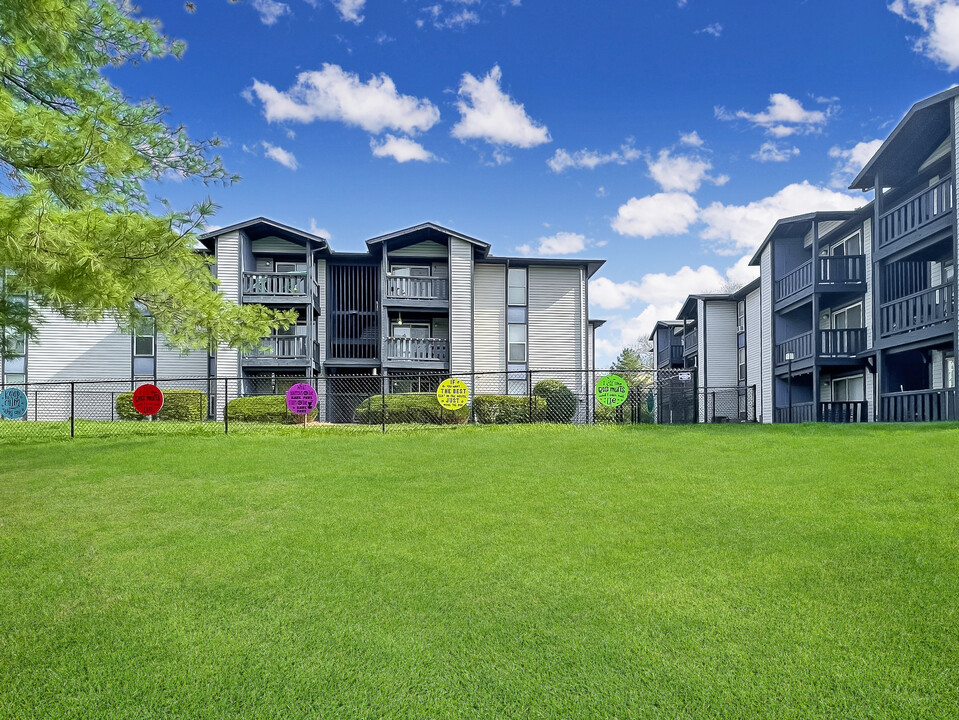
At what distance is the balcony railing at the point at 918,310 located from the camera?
15164mm

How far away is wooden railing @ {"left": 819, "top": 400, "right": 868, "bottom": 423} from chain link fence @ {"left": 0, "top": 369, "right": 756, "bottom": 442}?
2.38 meters

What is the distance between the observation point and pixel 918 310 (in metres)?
16.3

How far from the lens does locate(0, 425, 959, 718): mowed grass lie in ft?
12.7

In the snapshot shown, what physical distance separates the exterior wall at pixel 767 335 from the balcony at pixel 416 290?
1289cm

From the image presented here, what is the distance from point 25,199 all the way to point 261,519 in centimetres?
395

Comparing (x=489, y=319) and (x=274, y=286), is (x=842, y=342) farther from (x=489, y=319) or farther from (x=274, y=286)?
(x=274, y=286)

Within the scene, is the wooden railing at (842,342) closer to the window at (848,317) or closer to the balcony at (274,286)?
the window at (848,317)

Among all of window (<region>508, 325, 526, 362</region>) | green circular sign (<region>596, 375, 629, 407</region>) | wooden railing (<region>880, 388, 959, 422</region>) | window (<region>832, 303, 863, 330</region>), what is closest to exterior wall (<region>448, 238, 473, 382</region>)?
window (<region>508, 325, 526, 362</region>)

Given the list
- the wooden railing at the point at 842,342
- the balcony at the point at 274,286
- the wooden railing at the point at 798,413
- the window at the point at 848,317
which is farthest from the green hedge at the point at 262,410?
the window at the point at 848,317

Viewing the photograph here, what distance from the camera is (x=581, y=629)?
454 cm

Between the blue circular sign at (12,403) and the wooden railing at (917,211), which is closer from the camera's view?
the wooden railing at (917,211)

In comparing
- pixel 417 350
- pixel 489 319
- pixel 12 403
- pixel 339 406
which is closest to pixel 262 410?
pixel 339 406

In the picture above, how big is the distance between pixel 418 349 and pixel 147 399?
1204 cm

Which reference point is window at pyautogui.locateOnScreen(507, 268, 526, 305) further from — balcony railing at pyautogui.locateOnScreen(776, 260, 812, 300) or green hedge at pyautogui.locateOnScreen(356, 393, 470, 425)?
balcony railing at pyautogui.locateOnScreen(776, 260, 812, 300)
